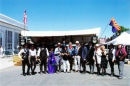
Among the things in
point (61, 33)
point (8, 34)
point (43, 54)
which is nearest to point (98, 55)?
point (43, 54)

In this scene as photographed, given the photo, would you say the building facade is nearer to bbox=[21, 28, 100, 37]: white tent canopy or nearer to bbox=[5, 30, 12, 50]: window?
bbox=[5, 30, 12, 50]: window

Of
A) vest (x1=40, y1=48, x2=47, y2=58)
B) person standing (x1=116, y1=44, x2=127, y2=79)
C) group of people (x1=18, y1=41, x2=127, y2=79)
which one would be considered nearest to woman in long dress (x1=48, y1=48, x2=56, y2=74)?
group of people (x1=18, y1=41, x2=127, y2=79)

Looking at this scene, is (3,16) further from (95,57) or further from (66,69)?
(95,57)

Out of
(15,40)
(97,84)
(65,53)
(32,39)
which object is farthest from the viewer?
(15,40)

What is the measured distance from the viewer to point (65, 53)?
1166cm

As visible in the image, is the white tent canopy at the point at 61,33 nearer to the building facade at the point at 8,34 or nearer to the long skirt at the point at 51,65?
the long skirt at the point at 51,65

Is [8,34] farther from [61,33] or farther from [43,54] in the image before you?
[43,54]

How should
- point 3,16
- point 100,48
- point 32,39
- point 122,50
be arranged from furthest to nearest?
point 3,16 < point 32,39 < point 100,48 < point 122,50

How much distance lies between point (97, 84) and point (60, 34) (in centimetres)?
768

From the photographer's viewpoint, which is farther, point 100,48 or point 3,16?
point 3,16

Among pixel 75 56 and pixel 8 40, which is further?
pixel 8 40

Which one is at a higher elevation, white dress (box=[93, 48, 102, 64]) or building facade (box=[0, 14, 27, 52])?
building facade (box=[0, 14, 27, 52])

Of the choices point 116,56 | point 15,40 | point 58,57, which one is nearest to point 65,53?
point 58,57

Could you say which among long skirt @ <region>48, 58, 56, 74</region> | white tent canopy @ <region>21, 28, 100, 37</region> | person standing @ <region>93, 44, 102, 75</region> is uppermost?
white tent canopy @ <region>21, 28, 100, 37</region>
